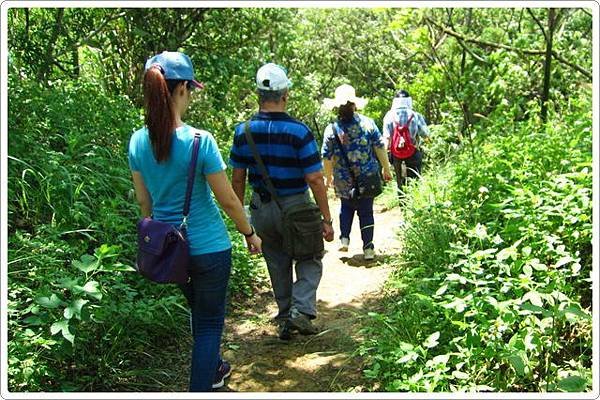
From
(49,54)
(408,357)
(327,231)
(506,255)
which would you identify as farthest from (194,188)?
(49,54)

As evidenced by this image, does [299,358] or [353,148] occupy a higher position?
[353,148]

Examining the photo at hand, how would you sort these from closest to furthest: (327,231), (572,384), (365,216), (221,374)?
(572,384) → (221,374) → (327,231) → (365,216)

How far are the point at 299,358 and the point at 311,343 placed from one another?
0.25m

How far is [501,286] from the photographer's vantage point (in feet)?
12.4

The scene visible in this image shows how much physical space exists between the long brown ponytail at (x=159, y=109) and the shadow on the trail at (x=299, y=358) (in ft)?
5.07

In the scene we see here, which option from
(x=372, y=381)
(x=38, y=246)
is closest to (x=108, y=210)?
(x=38, y=246)

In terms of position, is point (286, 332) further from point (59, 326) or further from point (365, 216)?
point (365, 216)

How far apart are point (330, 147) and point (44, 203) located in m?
2.78

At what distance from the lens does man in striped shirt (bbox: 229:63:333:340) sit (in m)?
3.95

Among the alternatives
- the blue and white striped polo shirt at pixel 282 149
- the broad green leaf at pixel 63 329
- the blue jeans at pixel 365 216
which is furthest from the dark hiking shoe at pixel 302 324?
the blue jeans at pixel 365 216

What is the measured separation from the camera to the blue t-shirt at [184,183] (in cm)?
293

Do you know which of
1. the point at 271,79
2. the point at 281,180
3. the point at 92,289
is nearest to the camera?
the point at 92,289

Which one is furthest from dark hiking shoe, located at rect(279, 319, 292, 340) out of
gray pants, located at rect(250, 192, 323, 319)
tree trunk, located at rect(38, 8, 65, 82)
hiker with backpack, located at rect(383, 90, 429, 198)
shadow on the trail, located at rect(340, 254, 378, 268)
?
tree trunk, located at rect(38, 8, 65, 82)

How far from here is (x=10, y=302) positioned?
3268 mm
